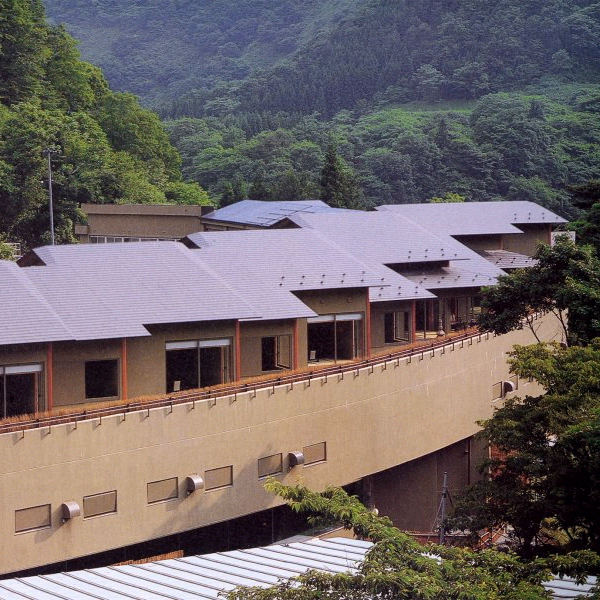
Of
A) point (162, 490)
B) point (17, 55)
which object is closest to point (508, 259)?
point (162, 490)

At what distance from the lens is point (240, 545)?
33.6 metres

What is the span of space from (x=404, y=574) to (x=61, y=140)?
51857mm

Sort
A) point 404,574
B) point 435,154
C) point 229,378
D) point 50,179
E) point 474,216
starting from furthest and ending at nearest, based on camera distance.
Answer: point 435,154 < point 50,179 < point 474,216 < point 229,378 < point 404,574

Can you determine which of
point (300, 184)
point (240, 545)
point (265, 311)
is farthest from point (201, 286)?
point (300, 184)

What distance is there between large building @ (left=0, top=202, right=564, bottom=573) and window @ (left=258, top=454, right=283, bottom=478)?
0.15 ft

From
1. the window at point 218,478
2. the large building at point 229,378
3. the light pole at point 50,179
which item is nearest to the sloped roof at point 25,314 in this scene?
the large building at point 229,378

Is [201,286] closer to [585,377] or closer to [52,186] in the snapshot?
[585,377]

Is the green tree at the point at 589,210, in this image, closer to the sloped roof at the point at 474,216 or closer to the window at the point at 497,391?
the sloped roof at the point at 474,216

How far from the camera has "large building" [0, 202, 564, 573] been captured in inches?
1144

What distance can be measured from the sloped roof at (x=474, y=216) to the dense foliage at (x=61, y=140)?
1733 cm

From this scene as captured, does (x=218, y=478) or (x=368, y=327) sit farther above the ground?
(x=368, y=327)

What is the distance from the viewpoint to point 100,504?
1148 inches

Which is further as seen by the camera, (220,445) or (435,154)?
(435,154)

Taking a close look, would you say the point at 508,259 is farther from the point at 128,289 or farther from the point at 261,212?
the point at 128,289
